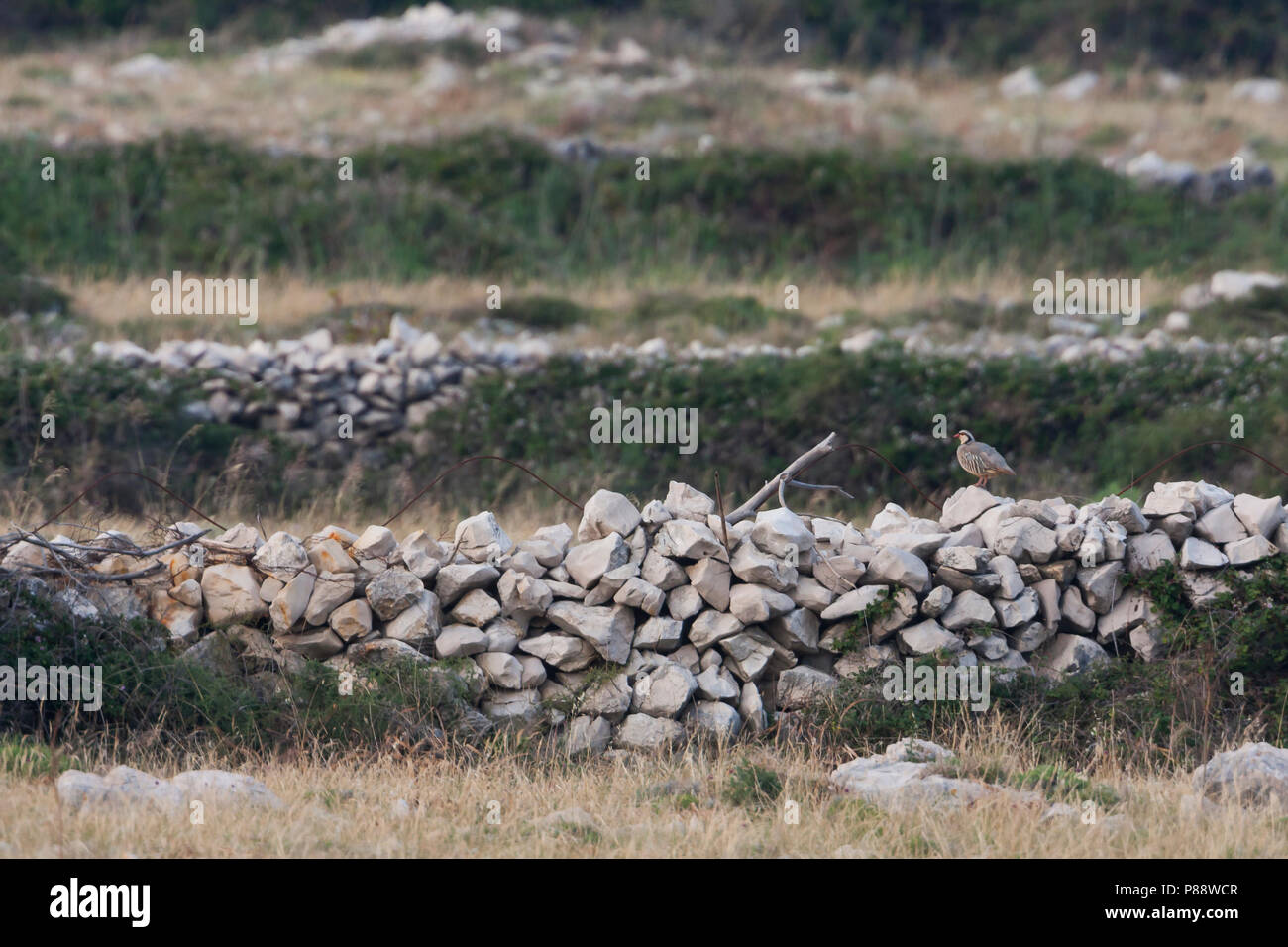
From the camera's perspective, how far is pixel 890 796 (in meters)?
5.09

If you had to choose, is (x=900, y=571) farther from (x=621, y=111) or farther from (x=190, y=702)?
(x=621, y=111)

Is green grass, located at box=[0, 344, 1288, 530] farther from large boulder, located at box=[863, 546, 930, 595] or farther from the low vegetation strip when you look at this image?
the low vegetation strip

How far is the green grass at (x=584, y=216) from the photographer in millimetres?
17016

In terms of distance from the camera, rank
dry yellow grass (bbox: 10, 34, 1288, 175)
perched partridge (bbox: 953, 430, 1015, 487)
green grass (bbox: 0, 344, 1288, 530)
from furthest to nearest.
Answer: dry yellow grass (bbox: 10, 34, 1288, 175), green grass (bbox: 0, 344, 1288, 530), perched partridge (bbox: 953, 430, 1015, 487)

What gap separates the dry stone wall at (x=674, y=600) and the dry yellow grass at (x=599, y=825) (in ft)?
2.80

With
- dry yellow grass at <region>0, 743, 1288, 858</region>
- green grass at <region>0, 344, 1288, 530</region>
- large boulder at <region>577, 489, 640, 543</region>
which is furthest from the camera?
green grass at <region>0, 344, 1288, 530</region>

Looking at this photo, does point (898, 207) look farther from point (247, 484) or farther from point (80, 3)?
point (80, 3)

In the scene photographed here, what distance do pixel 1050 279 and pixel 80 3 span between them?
24.4 metres

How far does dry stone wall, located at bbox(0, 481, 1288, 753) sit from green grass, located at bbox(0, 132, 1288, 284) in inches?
397

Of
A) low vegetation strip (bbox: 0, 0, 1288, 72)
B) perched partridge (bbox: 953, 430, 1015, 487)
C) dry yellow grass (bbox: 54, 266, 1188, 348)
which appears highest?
low vegetation strip (bbox: 0, 0, 1288, 72)

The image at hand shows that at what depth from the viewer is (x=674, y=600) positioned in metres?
6.53

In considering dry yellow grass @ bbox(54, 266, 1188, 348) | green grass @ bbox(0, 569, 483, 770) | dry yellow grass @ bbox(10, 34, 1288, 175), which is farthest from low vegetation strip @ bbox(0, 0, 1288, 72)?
green grass @ bbox(0, 569, 483, 770)

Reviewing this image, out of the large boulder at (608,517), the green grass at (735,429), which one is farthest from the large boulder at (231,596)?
the green grass at (735,429)

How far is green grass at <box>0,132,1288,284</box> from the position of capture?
17.0m
